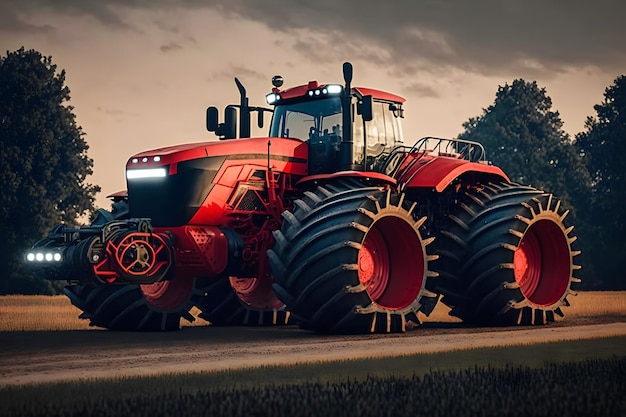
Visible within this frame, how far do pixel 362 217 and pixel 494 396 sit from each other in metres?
6.57

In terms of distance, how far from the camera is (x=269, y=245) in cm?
1659

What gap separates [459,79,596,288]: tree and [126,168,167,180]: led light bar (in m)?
43.6

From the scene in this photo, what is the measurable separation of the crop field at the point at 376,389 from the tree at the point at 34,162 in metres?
31.9

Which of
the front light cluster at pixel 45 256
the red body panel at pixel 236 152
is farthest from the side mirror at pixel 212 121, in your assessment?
the front light cluster at pixel 45 256

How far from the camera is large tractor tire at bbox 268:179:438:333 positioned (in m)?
14.4

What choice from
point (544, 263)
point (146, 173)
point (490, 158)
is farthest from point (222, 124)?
point (490, 158)

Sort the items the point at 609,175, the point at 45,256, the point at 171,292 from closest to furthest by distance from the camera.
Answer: the point at 45,256, the point at 171,292, the point at 609,175

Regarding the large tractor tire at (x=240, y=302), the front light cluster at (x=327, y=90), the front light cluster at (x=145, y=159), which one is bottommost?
the large tractor tire at (x=240, y=302)

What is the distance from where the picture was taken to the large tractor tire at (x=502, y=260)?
58.2ft

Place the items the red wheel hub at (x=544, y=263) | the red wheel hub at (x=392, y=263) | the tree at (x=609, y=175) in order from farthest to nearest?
the tree at (x=609, y=175) < the red wheel hub at (x=544, y=263) < the red wheel hub at (x=392, y=263)

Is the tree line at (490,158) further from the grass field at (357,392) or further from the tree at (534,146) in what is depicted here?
the grass field at (357,392)

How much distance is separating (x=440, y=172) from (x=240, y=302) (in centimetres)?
458

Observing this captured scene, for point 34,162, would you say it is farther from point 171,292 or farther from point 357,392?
point 357,392

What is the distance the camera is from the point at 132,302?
16750 millimetres
